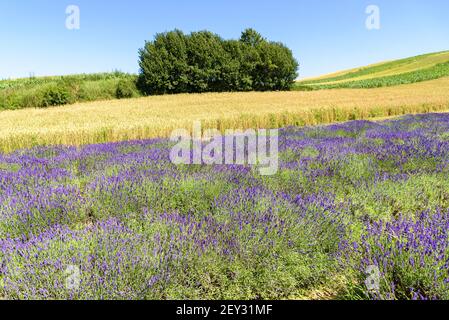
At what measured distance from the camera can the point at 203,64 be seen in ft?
105

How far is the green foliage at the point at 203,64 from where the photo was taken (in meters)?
30.8

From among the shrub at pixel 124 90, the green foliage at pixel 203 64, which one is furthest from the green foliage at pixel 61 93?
the green foliage at pixel 203 64

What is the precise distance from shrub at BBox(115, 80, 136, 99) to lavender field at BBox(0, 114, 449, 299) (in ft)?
90.7

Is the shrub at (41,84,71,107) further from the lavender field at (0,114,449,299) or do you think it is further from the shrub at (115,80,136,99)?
the lavender field at (0,114,449,299)

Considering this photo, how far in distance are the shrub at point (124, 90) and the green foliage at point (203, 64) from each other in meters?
1.64

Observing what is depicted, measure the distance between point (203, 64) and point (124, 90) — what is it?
29.5ft

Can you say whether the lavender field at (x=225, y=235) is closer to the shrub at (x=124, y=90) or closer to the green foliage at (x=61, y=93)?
the green foliage at (x=61, y=93)

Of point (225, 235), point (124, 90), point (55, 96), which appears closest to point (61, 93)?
point (55, 96)

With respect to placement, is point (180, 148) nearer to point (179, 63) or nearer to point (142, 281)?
point (142, 281)

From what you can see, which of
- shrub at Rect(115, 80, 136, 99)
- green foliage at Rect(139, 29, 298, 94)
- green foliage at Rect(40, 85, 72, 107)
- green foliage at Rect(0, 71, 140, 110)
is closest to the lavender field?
green foliage at Rect(40, 85, 72, 107)

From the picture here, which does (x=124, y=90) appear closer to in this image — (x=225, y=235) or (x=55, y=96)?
(x=55, y=96)

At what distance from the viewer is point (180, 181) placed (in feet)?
11.1

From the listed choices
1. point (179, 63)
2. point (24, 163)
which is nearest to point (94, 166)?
point (24, 163)

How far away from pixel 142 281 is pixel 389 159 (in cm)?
421
